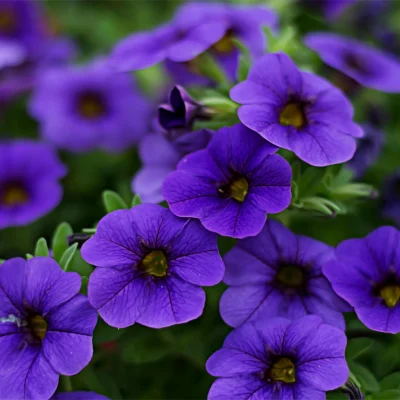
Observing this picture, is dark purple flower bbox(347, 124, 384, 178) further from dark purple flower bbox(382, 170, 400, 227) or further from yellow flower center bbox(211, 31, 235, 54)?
yellow flower center bbox(211, 31, 235, 54)

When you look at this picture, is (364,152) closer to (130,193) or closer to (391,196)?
(391,196)

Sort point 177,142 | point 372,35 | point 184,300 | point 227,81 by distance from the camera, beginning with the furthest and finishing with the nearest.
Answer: point 372,35 → point 227,81 → point 177,142 → point 184,300

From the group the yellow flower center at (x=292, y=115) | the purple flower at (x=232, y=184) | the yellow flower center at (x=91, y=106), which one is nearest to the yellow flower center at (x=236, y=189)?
the purple flower at (x=232, y=184)

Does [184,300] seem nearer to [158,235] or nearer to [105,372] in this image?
[158,235]

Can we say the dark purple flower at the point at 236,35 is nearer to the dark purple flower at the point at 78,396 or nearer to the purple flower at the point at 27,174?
the purple flower at the point at 27,174

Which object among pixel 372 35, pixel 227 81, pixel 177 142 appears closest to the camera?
pixel 177 142

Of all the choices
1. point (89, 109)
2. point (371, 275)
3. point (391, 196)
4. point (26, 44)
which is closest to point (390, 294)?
point (371, 275)

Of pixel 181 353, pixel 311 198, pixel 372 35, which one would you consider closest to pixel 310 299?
pixel 311 198
